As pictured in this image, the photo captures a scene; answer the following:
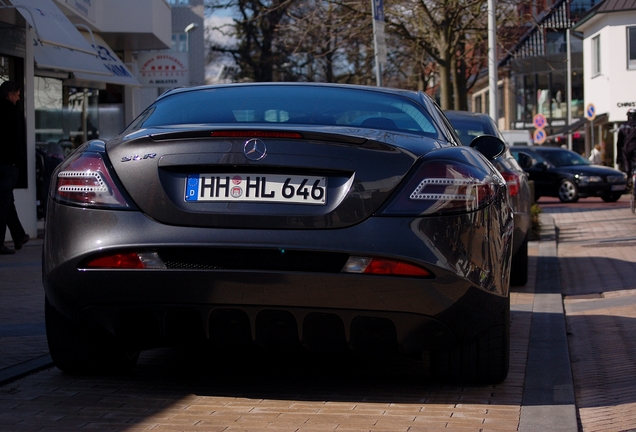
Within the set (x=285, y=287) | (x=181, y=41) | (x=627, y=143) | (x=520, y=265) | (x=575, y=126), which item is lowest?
(x=520, y=265)

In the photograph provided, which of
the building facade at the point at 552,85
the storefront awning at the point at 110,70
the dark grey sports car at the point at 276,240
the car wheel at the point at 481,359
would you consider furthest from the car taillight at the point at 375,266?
the building facade at the point at 552,85

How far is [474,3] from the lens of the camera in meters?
21.2

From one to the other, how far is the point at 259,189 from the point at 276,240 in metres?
0.23

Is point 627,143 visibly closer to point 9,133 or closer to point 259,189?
point 9,133

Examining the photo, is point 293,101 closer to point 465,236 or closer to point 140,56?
point 465,236

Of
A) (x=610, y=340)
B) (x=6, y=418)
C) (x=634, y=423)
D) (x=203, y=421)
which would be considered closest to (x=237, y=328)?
(x=203, y=421)

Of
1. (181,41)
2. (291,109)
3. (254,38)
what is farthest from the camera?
(181,41)

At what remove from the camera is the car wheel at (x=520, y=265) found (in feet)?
29.2

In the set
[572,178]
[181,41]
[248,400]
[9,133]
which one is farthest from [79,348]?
[181,41]

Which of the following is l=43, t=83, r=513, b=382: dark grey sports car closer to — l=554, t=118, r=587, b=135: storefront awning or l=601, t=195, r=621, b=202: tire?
l=601, t=195, r=621, b=202: tire

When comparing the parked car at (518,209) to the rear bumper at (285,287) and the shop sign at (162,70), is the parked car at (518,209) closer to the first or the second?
the rear bumper at (285,287)

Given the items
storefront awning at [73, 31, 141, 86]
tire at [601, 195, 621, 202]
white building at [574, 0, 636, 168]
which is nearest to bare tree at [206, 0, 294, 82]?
white building at [574, 0, 636, 168]

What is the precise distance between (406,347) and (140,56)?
21079mm

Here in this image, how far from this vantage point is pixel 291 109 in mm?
4828
